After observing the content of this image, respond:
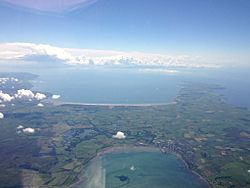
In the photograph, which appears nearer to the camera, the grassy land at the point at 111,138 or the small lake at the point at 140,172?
the small lake at the point at 140,172

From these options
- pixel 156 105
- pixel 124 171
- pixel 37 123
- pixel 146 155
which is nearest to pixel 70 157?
pixel 124 171

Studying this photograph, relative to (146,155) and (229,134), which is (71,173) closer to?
(146,155)

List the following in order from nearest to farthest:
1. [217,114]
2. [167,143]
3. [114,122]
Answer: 1. [167,143]
2. [114,122]
3. [217,114]

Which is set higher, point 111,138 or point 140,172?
point 140,172

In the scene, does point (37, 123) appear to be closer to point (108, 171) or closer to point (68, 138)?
point (68, 138)

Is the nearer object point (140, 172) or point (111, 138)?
point (140, 172)

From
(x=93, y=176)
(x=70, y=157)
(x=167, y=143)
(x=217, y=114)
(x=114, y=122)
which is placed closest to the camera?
(x=93, y=176)

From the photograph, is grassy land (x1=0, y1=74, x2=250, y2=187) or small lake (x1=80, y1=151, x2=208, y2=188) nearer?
small lake (x1=80, y1=151, x2=208, y2=188)

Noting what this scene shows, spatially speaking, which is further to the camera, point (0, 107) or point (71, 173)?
point (0, 107)
